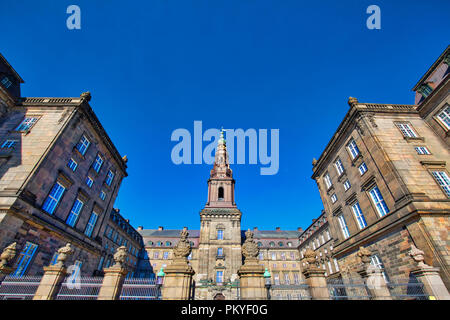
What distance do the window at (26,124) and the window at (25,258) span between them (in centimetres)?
974

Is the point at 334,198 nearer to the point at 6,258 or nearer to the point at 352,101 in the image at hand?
the point at 352,101

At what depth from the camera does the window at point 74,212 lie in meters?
17.6

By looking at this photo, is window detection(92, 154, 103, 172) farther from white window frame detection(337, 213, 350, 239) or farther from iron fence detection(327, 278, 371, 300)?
white window frame detection(337, 213, 350, 239)

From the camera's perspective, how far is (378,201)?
15.8 metres

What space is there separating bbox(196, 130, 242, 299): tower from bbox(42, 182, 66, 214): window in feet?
88.7

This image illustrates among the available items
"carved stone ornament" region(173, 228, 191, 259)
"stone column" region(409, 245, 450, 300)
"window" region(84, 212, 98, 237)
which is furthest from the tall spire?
"stone column" region(409, 245, 450, 300)

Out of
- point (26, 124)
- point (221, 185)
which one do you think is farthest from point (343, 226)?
point (221, 185)

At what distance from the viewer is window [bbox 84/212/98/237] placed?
19.9 metres

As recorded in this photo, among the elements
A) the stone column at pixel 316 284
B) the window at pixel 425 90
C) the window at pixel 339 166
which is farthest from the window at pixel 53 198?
the window at pixel 425 90

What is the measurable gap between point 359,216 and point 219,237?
28.9m
